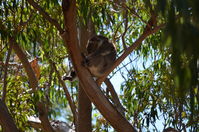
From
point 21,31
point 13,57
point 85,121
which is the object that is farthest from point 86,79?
point 13,57

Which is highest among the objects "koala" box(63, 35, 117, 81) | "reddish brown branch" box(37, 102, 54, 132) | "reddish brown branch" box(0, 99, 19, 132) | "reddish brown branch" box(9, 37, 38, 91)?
"koala" box(63, 35, 117, 81)

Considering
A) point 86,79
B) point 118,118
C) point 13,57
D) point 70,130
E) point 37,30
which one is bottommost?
point 118,118

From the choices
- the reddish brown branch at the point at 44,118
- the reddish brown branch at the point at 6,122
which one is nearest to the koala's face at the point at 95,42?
the reddish brown branch at the point at 44,118

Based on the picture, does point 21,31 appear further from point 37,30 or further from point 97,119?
point 97,119

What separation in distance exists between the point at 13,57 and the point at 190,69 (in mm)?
6127

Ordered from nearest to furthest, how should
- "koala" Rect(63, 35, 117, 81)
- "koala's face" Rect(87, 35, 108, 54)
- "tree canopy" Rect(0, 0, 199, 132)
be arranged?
"tree canopy" Rect(0, 0, 199, 132)
"koala" Rect(63, 35, 117, 81)
"koala's face" Rect(87, 35, 108, 54)

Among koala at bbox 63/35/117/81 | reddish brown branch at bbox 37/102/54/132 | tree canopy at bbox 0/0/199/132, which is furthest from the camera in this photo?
koala at bbox 63/35/117/81

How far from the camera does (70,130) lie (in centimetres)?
560

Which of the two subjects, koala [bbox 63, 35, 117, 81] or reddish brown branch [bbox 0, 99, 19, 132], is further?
koala [bbox 63, 35, 117, 81]

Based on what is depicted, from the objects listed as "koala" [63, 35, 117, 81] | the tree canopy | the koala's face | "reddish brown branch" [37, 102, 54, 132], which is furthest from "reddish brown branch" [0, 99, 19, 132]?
the koala's face

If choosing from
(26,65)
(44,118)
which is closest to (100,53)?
(26,65)

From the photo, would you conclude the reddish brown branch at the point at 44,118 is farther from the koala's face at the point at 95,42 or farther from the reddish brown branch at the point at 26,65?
the koala's face at the point at 95,42

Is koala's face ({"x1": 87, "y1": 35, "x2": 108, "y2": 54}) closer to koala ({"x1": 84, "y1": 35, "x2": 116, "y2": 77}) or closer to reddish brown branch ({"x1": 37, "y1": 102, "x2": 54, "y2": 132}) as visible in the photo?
koala ({"x1": 84, "y1": 35, "x2": 116, "y2": 77})

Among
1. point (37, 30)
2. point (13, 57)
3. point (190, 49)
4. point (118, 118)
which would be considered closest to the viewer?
point (190, 49)
